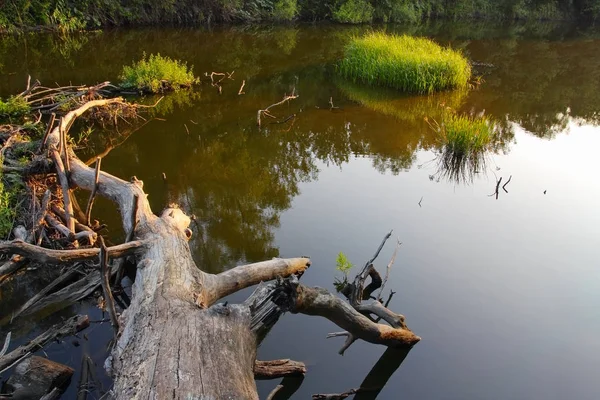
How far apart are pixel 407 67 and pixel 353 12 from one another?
49.4ft

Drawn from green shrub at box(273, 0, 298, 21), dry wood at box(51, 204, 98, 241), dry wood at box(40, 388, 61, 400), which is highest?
green shrub at box(273, 0, 298, 21)

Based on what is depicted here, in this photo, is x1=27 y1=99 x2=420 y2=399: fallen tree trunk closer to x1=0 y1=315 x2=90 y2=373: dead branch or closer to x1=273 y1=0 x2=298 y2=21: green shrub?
x1=0 y1=315 x2=90 y2=373: dead branch

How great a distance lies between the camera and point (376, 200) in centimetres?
754

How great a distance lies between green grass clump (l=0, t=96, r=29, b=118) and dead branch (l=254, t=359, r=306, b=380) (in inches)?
304

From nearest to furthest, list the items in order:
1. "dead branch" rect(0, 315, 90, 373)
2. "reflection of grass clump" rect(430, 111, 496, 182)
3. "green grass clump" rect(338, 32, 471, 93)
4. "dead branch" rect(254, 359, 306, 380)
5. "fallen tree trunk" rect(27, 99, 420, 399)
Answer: "fallen tree trunk" rect(27, 99, 420, 399) < "dead branch" rect(0, 315, 90, 373) < "dead branch" rect(254, 359, 306, 380) < "reflection of grass clump" rect(430, 111, 496, 182) < "green grass clump" rect(338, 32, 471, 93)

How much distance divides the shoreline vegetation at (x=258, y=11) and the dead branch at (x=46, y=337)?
18.0 metres

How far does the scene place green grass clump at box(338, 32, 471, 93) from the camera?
13.1m

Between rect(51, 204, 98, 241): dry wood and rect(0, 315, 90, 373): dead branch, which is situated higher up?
rect(51, 204, 98, 241): dry wood

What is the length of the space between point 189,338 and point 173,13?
22.8m

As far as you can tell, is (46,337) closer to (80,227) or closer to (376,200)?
(80,227)

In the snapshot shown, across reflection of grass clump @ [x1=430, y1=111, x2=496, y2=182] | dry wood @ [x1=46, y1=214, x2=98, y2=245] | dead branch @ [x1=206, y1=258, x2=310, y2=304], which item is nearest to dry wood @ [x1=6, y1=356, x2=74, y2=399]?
dead branch @ [x1=206, y1=258, x2=310, y2=304]

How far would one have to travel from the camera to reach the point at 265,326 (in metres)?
3.49

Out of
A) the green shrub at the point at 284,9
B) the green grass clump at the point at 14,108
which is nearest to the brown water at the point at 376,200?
the green grass clump at the point at 14,108

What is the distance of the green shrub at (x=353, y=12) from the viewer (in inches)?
1051
